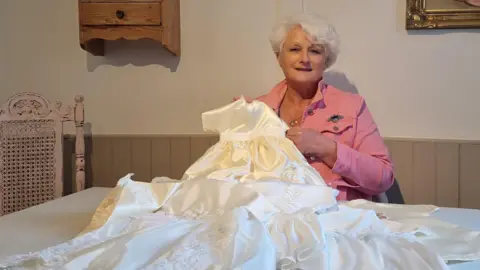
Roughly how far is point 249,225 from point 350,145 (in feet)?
2.48

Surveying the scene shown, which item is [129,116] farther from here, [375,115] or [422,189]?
[422,189]

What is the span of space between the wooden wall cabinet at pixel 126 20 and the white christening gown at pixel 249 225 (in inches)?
25.3

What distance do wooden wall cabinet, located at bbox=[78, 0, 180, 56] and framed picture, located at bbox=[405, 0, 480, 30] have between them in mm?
921

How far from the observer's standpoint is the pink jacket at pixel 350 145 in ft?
4.60

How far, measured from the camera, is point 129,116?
6.89 feet

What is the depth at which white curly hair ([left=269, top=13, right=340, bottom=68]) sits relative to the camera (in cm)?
152

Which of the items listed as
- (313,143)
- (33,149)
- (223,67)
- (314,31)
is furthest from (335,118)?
(33,149)

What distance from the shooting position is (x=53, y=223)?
3.96 ft

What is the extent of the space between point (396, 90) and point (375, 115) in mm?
122

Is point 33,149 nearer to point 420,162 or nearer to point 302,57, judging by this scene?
point 302,57

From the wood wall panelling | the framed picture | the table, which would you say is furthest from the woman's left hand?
the framed picture

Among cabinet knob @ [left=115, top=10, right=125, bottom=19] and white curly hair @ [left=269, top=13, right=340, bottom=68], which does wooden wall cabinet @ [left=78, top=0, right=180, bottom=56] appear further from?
white curly hair @ [left=269, top=13, right=340, bottom=68]

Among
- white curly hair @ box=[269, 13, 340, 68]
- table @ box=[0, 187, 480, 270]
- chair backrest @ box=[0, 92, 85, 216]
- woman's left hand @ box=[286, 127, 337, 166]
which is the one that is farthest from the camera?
chair backrest @ box=[0, 92, 85, 216]

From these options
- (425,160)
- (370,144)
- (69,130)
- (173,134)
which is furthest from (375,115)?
(69,130)
